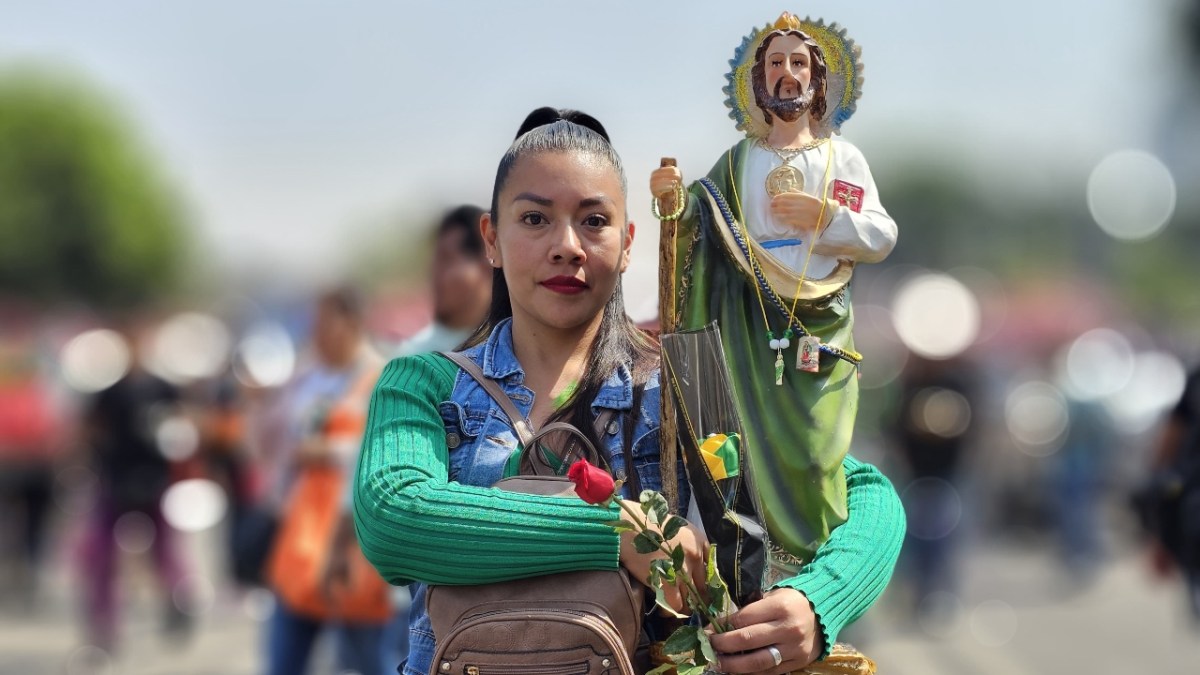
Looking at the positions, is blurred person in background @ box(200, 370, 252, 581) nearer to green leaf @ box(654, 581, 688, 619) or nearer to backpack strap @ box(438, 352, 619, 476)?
backpack strap @ box(438, 352, 619, 476)

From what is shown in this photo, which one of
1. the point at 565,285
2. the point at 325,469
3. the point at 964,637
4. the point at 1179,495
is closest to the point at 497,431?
the point at 565,285

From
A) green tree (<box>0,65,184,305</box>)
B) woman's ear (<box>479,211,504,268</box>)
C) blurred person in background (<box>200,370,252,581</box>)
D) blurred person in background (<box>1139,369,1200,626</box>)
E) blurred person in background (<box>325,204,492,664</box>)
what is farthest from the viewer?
green tree (<box>0,65,184,305</box>)

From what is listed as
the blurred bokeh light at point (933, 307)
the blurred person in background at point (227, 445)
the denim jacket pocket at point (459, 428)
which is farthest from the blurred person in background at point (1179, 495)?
the blurred bokeh light at point (933, 307)

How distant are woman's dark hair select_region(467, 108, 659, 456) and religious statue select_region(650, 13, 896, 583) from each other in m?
0.14

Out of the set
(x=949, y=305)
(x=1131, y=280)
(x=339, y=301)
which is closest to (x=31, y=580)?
(x=339, y=301)

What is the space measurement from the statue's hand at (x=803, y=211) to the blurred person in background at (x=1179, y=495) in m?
4.59

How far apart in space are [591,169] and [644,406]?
1.39ft

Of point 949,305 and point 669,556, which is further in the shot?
point 949,305

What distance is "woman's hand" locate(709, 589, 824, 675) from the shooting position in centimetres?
267

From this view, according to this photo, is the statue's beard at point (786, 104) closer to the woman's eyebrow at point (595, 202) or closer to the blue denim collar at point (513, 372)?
the woman's eyebrow at point (595, 202)

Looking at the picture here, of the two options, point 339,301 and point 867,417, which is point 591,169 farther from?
point 867,417

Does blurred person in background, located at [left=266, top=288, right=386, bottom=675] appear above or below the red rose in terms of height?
below

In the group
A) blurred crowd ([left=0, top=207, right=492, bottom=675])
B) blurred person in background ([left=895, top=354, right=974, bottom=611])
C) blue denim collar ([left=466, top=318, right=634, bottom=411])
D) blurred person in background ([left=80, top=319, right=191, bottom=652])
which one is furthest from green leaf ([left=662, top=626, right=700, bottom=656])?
blurred person in background ([left=895, top=354, right=974, bottom=611])

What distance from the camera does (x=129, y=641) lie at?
449 inches
